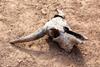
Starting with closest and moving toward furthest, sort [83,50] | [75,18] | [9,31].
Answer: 1. [83,50]
2. [9,31]
3. [75,18]

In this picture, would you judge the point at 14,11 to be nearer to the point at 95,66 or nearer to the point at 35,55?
the point at 35,55

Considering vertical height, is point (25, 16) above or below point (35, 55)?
above

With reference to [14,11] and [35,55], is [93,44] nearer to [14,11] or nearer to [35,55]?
[35,55]

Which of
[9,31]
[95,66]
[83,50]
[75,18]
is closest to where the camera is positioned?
[95,66]

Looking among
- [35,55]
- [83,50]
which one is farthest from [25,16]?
[83,50]

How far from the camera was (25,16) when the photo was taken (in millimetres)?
2320

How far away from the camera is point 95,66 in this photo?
6.25 feet

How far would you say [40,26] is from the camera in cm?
222

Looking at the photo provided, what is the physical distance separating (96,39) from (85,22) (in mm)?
229

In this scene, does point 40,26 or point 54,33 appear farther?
point 40,26

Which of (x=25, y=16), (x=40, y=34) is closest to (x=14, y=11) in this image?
(x=25, y=16)

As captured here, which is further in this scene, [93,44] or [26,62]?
[93,44]

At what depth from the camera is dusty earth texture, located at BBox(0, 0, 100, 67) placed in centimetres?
194

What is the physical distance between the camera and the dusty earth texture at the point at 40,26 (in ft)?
6.37
